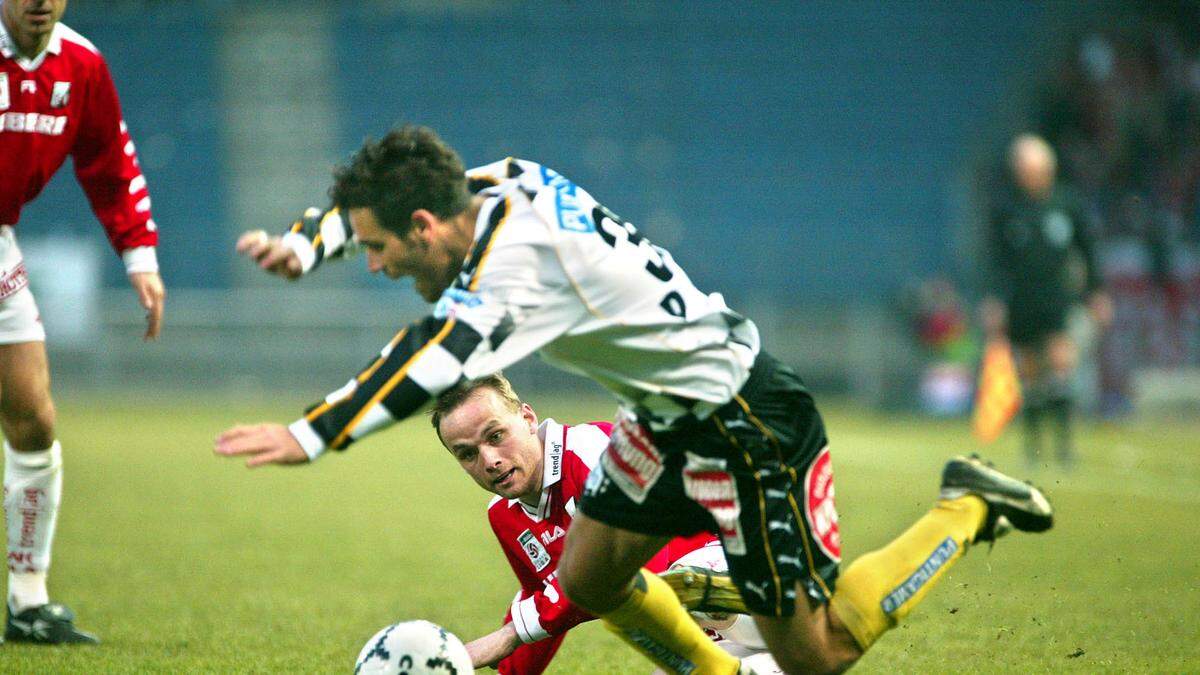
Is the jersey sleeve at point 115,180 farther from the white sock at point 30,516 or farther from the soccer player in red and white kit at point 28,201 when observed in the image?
the white sock at point 30,516

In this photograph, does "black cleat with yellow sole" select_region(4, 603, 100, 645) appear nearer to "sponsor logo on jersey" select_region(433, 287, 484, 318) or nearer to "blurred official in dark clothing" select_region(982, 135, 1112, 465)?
"sponsor logo on jersey" select_region(433, 287, 484, 318)

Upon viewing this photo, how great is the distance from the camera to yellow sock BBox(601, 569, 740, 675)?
415 centimetres

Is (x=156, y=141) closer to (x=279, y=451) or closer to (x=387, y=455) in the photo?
(x=387, y=455)

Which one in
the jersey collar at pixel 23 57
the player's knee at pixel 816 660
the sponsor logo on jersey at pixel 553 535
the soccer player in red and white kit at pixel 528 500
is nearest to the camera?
the player's knee at pixel 816 660

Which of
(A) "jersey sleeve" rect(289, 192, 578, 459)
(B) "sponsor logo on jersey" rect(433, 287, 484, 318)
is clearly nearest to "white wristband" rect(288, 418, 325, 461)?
(A) "jersey sleeve" rect(289, 192, 578, 459)

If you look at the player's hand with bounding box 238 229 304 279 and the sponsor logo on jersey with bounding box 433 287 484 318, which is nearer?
the sponsor logo on jersey with bounding box 433 287 484 318

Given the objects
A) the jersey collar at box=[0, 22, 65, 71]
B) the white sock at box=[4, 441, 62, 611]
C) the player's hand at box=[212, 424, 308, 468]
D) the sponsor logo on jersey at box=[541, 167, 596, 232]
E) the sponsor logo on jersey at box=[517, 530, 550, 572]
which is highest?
the jersey collar at box=[0, 22, 65, 71]

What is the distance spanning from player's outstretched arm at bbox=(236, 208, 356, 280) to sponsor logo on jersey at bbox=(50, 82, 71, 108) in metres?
1.55

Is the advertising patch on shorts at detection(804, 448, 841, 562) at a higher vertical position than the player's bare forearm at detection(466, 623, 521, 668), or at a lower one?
higher

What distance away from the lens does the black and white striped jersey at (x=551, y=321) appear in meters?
3.27

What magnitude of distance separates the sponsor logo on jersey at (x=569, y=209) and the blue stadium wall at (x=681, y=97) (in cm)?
1861

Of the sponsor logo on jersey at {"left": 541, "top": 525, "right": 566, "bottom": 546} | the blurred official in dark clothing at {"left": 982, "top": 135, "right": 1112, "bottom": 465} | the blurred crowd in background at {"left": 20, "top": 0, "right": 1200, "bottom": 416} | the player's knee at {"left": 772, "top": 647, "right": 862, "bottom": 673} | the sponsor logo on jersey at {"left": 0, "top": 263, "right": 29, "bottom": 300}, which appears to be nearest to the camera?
the player's knee at {"left": 772, "top": 647, "right": 862, "bottom": 673}

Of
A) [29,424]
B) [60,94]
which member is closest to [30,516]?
[29,424]

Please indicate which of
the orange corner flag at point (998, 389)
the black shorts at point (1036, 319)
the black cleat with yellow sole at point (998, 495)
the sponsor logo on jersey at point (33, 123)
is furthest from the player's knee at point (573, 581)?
the orange corner flag at point (998, 389)
